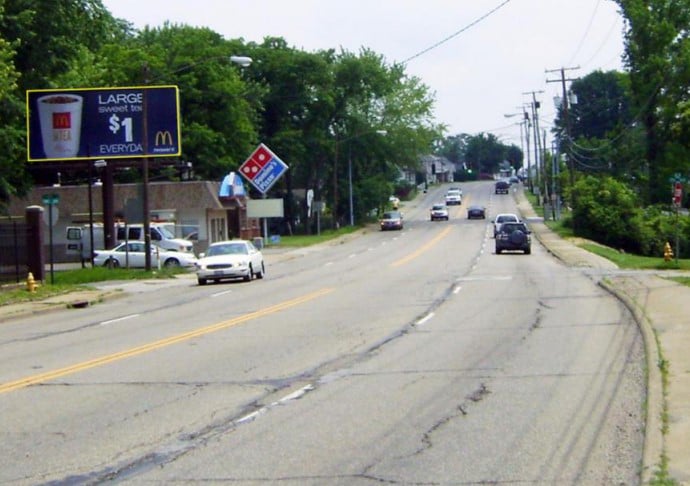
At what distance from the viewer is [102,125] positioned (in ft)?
148

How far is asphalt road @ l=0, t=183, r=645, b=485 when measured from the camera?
941 cm

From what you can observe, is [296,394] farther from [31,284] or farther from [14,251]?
[14,251]

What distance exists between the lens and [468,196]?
484 ft

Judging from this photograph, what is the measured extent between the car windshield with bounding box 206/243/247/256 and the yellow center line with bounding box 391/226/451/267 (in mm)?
8672

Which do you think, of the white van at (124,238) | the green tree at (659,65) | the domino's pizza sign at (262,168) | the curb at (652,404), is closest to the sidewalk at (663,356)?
the curb at (652,404)

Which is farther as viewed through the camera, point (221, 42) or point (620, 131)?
point (620, 131)

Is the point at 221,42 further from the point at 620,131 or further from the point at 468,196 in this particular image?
→ the point at 468,196

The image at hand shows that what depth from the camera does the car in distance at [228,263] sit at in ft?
126

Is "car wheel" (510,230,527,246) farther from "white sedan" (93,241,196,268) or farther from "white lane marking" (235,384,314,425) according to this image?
"white lane marking" (235,384,314,425)

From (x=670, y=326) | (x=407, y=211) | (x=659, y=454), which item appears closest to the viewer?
(x=659, y=454)

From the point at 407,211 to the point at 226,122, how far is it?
163ft

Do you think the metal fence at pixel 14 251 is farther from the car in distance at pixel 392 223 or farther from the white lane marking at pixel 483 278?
the car in distance at pixel 392 223

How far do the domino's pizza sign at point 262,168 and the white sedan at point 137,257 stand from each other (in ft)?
62.6

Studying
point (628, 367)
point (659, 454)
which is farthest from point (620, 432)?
point (628, 367)
